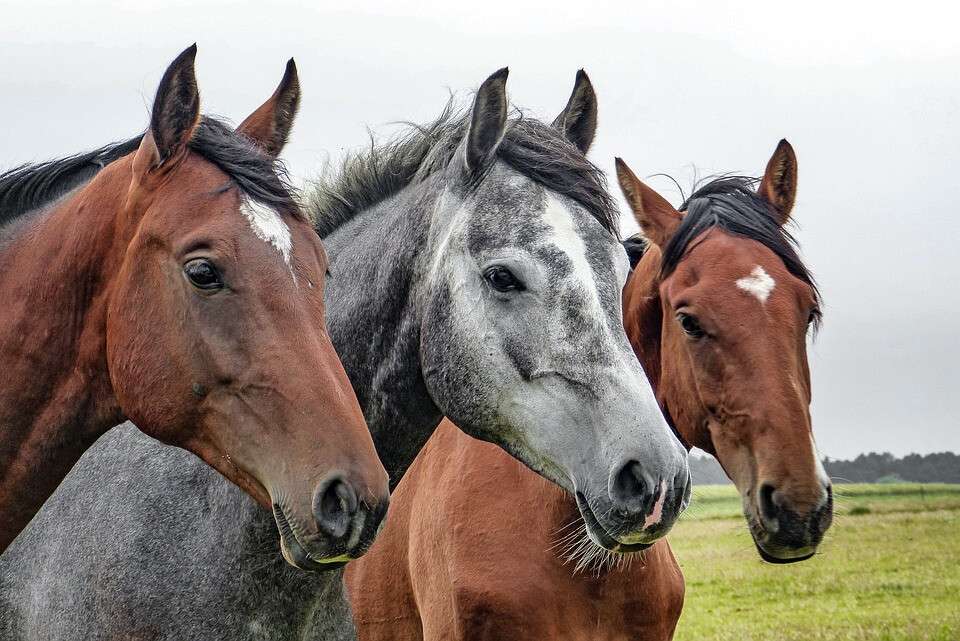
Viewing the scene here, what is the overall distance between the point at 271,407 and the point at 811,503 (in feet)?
8.87

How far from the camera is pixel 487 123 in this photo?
448 centimetres

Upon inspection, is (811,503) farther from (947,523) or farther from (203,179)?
(947,523)

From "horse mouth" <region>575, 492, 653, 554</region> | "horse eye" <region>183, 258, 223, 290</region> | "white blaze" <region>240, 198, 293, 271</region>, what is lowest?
"horse mouth" <region>575, 492, 653, 554</region>

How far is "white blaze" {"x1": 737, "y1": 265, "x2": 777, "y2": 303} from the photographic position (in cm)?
529

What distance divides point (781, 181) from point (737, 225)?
2.48ft

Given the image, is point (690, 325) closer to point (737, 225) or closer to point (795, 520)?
point (737, 225)

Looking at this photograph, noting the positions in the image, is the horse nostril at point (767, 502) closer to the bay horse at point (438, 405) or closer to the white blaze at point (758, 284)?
the white blaze at point (758, 284)

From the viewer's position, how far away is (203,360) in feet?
11.0

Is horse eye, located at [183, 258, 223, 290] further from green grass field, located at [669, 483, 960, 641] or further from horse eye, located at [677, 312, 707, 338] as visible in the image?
horse eye, located at [677, 312, 707, 338]

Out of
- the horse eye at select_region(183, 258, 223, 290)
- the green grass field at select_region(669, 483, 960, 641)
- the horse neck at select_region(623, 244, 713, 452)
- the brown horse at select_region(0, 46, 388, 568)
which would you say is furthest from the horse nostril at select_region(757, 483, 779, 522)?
the horse eye at select_region(183, 258, 223, 290)

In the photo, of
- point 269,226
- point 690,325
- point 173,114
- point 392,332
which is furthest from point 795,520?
point 173,114

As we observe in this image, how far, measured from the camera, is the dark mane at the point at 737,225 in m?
5.66

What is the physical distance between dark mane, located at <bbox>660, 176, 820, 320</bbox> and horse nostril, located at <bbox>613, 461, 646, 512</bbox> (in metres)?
2.32

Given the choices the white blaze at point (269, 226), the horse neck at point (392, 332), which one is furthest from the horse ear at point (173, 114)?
the horse neck at point (392, 332)
